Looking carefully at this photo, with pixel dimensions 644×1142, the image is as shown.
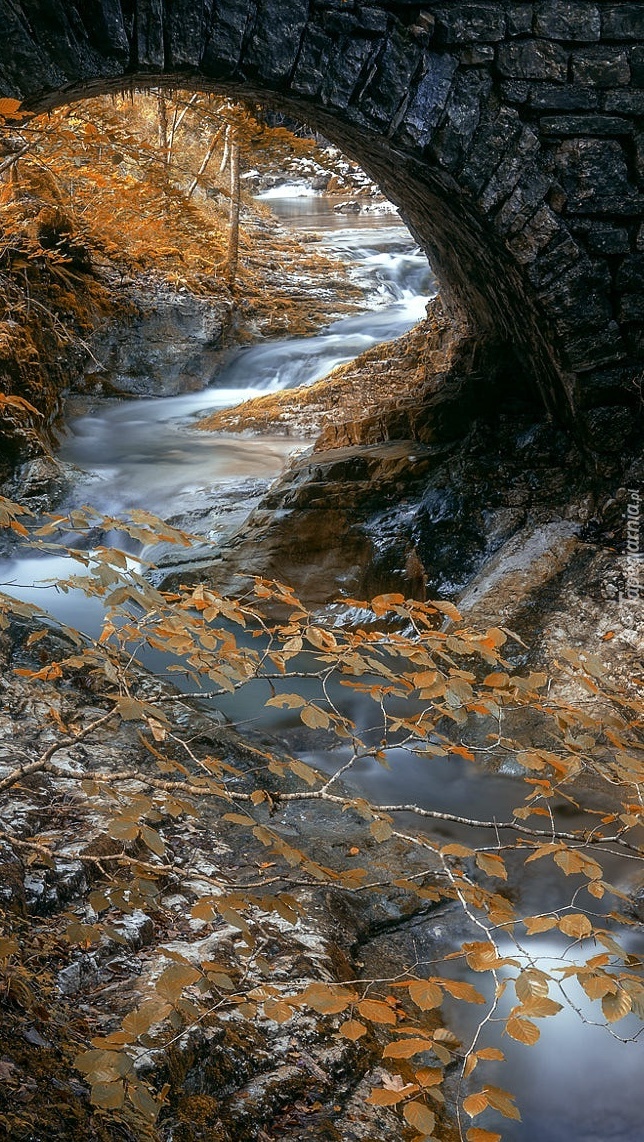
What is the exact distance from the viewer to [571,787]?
12.1ft

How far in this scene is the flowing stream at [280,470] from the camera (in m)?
2.37

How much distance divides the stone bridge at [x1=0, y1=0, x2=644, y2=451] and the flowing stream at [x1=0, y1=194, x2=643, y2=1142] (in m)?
1.97

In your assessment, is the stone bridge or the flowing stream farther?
the stone bridge

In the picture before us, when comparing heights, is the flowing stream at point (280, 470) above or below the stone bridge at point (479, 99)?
below

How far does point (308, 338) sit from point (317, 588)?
7281 mm

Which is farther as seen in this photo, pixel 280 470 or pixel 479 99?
pixel 280 470

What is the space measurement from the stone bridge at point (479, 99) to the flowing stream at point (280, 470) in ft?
6.46

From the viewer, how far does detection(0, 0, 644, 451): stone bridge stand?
11.2 feet

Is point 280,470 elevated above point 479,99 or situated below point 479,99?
below

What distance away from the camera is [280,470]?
7703 millimetres

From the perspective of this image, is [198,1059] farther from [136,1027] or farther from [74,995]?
[136,1027]

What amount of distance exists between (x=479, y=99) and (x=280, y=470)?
4057 mm

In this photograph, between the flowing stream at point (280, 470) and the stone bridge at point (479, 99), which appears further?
the stone bridge at point (479, 99)

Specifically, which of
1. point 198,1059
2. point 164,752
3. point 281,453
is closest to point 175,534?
point 198,1059
